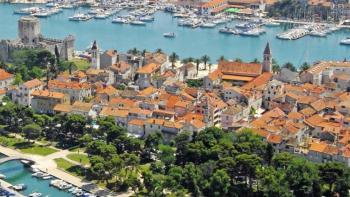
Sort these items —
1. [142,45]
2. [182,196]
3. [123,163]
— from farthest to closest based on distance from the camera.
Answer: [142,45], [123,163], [182,196]

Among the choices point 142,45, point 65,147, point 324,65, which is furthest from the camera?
point 142,45

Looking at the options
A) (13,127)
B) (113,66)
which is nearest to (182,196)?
(13,127)

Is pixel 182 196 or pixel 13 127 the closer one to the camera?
pixel 182 196

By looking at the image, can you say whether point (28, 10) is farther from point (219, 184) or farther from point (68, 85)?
point (219, 184)

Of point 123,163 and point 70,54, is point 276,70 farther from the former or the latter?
point 123,163

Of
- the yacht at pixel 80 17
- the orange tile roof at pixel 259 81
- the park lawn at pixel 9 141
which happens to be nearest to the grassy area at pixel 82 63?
the orange tile roof at pixel 259 81

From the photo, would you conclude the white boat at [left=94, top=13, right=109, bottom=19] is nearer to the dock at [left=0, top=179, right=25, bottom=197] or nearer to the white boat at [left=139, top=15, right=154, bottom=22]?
the white boat at [left=139, top=15, right=154, bottom=22]
